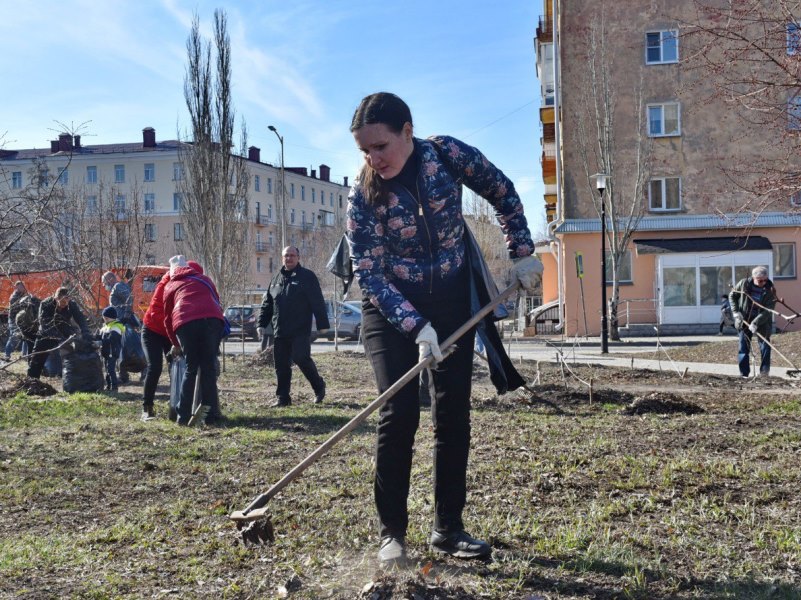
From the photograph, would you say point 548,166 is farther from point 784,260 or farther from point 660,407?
point 660,407

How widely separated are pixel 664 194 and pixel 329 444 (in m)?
30.5

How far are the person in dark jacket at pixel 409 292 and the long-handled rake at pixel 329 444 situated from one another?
8 cm

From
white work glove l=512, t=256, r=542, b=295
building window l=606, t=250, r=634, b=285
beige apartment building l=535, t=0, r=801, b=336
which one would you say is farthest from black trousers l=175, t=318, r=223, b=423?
building window l=606, t=250, r=634, b=285

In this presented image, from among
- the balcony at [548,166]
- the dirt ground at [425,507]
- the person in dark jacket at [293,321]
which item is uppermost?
the balcony at [548,166]

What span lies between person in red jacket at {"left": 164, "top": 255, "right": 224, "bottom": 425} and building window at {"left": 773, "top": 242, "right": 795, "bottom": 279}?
2707 centimetres

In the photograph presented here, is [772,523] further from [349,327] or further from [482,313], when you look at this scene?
[349,327]

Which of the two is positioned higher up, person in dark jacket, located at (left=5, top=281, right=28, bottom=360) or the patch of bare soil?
person in dark jacket, located at (left=5, top=281, right=28, bottom=360)

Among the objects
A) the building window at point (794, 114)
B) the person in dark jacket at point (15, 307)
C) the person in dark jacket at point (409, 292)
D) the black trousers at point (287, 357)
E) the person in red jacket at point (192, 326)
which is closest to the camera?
the person in dark jacket at point (409, 292)

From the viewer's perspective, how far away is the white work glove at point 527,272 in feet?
12.6

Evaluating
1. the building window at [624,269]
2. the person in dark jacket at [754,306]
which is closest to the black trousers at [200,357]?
the person in dark jacket at [754,306]

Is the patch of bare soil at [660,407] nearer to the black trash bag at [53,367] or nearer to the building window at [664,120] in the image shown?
the black trash bag at [53,367]

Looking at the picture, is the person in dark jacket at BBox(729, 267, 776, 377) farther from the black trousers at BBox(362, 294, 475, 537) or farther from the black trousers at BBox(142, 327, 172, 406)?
the black trousers at BBox(362, 294, 475, 537)

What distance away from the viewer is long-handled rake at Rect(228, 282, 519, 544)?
137 inches

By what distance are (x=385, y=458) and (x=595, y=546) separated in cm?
99
